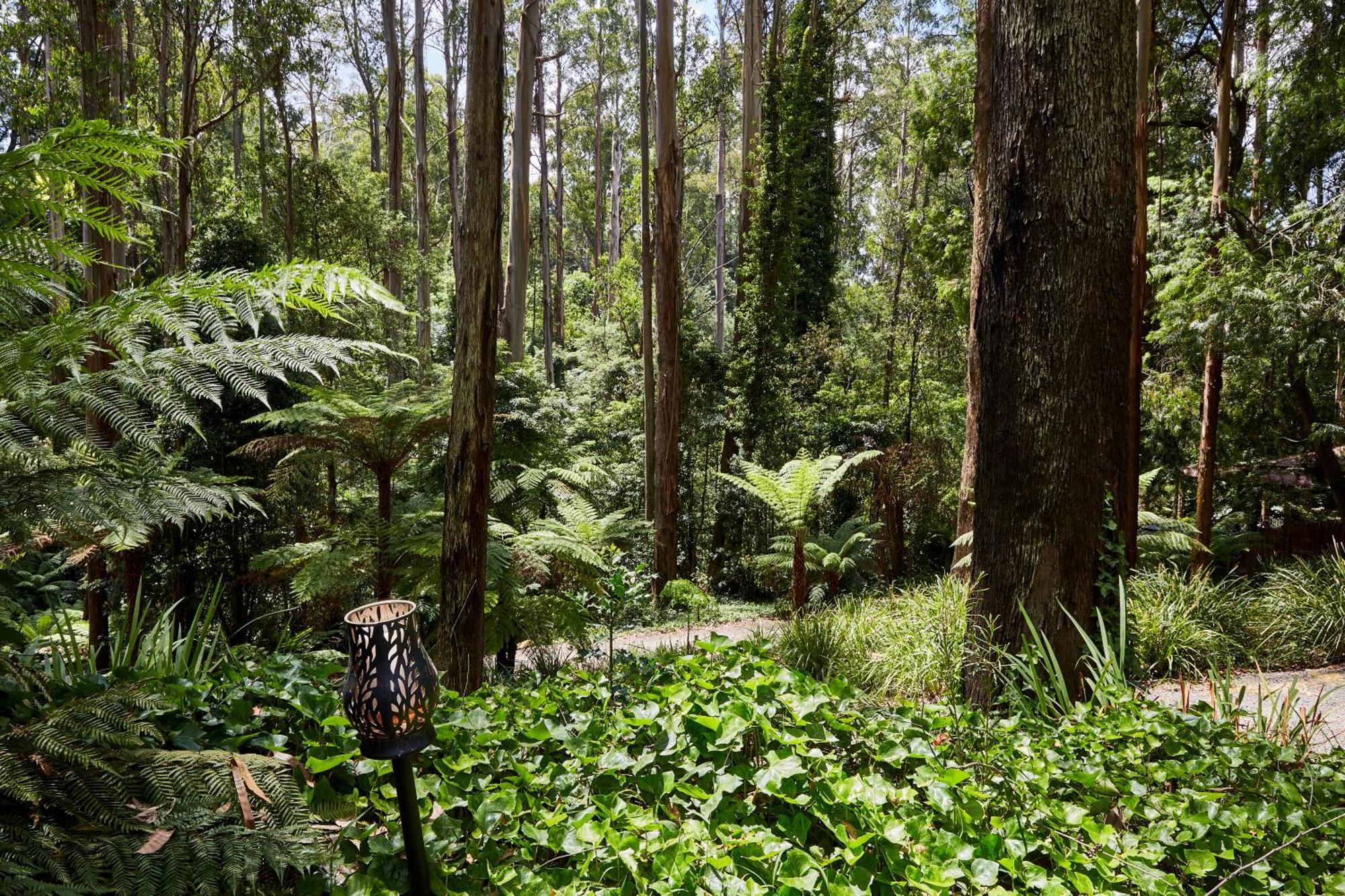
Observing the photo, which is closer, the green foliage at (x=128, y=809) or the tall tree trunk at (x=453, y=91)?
the green foliage at (x=128, y=809)

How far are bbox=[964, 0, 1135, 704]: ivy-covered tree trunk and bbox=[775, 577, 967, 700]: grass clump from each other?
1.45ft

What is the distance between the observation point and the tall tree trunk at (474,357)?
3.36 m

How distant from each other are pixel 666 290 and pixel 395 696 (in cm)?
1007

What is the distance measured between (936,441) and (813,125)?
596cm

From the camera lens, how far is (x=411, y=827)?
1347 millimetres

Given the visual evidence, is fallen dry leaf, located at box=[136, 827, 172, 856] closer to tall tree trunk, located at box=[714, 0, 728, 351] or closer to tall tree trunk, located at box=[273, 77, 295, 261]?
tall tree trunk, located at box=[273, 77, 295, 261]

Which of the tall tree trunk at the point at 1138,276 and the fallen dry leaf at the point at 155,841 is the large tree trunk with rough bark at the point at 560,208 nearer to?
the tall tree trunk at the point at 1138,276

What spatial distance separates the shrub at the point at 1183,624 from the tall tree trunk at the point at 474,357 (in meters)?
3.69

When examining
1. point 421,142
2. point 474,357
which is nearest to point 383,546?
point 474,357

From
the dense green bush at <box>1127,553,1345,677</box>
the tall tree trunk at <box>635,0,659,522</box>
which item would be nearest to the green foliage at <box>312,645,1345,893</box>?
the dense green bush at <box>1127,553,1345,677</box>

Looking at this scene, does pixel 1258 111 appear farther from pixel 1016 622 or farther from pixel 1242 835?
pixel 1242 835

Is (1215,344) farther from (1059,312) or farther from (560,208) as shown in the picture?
(560,208)

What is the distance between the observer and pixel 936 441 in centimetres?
1181

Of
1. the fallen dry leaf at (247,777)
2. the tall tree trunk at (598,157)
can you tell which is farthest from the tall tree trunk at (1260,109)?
the tall tree trunk at (598,157)
